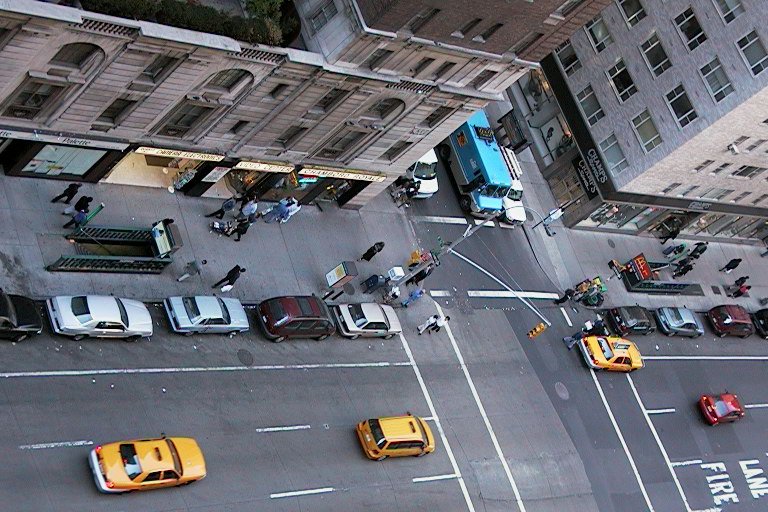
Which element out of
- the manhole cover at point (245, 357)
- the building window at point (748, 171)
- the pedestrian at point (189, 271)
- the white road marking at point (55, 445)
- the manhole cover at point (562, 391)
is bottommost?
the manhole cover at point (562, 391)

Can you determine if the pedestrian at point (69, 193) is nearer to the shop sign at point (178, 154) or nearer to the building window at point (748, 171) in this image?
the shop sign at point (178, 154)

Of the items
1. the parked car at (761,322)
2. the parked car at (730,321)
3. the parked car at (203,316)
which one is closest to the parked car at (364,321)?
the parked car at (203,316)

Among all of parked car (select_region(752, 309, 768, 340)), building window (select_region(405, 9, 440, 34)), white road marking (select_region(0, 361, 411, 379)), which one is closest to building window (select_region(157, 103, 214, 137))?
building window (select_region(405, 9, 440, 34))

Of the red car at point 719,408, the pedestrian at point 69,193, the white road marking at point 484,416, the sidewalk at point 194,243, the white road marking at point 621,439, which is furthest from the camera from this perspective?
the red car at point 719,408

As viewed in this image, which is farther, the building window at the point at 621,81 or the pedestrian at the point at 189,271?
the building window at the point at 621,81

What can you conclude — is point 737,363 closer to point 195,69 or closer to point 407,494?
point 407,494

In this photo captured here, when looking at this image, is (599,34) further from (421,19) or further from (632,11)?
(421,19)
